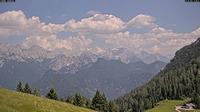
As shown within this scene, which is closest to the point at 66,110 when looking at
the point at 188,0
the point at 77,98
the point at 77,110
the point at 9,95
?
the point at 77,110

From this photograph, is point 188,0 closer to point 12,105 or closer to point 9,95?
point 12,105

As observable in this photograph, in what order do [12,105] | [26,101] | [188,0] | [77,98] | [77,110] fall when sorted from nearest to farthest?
1. [188,0]
2. [12,105]
3. [26,101]
4. [77,110]
5. [77,98]

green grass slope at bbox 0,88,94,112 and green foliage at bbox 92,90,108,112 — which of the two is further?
green foliage at bbox 92,90,108,112

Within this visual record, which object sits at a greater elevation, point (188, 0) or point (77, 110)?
point (188, 0)

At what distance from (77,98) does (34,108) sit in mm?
63462

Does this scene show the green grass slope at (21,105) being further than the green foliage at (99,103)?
No

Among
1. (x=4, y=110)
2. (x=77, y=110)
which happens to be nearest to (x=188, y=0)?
(x=4, y=110)

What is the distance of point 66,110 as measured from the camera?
63531 millimetres

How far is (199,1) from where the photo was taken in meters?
26.4

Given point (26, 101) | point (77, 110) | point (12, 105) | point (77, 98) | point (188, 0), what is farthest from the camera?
point (77, 98)

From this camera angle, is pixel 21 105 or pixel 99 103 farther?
pixel 99 103

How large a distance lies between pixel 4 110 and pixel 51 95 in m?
72.1

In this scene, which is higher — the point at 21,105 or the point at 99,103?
the point at 21,105

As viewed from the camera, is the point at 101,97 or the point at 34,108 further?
the point at 101,97
